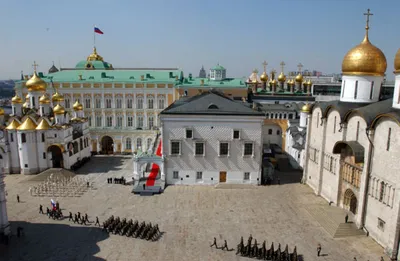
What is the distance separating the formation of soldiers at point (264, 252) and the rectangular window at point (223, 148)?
1244cm

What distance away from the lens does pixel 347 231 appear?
68.1 feet

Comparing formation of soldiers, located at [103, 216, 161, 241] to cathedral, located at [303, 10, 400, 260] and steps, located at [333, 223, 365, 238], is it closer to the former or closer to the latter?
steps, located at [333, 223, 365, 238]

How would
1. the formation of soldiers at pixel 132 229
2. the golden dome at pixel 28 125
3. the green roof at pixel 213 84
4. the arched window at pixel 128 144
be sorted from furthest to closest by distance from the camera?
the green roof at pixel 213 84
the arched window at pixel 128 144
the golden dome at pixel 28 125
the formation of soldiers at pixel 132 229

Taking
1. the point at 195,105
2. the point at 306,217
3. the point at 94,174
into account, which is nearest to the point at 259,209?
the point at 306,217

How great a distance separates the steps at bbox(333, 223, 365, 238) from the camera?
67.5ft

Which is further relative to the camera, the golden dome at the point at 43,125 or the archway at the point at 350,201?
the golden dome at the point at 43,125

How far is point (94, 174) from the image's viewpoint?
3481 centimetres

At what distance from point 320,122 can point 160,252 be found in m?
18.0

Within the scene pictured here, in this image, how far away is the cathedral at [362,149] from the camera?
60.3 feet

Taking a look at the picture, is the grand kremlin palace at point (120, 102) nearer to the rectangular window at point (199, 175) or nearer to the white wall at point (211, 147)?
the white wall at point (211, 147)

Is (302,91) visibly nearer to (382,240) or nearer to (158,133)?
(158,133)

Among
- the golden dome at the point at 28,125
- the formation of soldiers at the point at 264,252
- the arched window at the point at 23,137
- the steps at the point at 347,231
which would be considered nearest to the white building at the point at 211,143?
the steps at the point at 347,231

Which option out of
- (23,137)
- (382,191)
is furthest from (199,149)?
(23,137)

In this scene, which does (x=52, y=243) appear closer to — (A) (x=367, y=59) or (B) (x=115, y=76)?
(A) (x=367, y=59)
